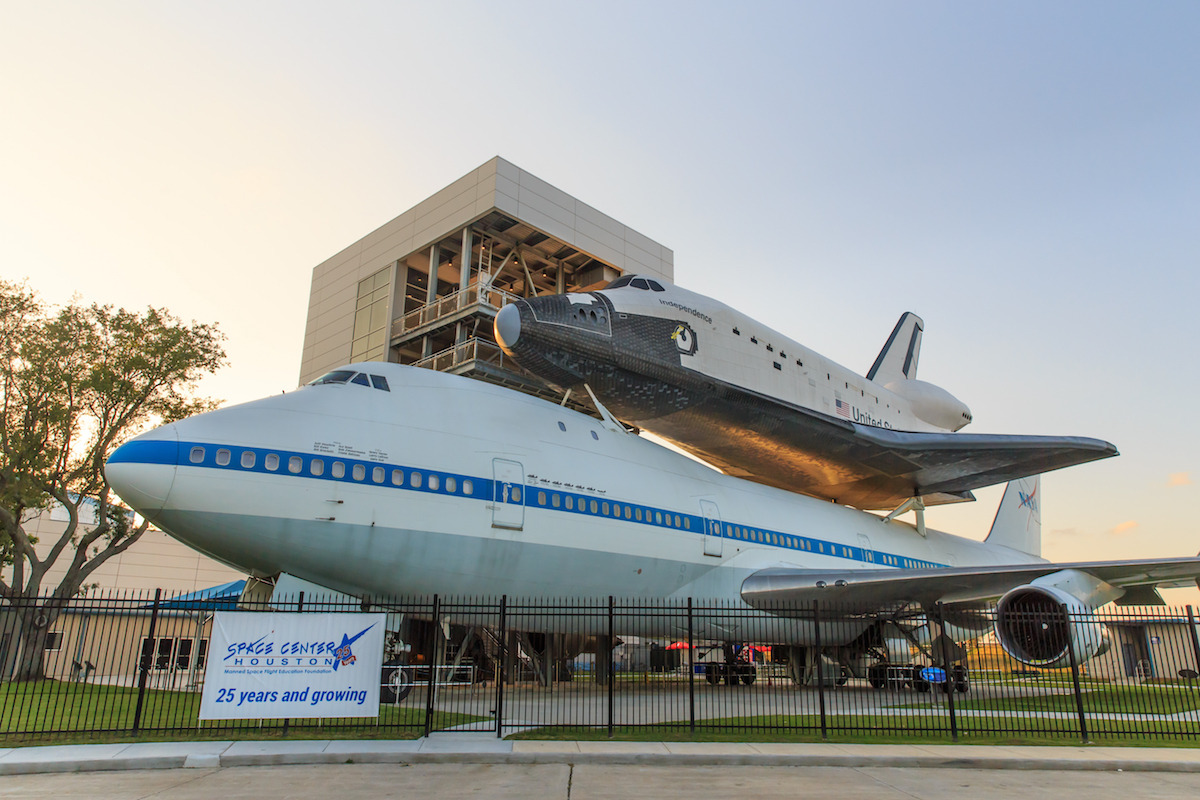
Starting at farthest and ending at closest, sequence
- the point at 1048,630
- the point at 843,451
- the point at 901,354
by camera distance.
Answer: the point at 901,354, the point at 843,451, the point at 1048,630

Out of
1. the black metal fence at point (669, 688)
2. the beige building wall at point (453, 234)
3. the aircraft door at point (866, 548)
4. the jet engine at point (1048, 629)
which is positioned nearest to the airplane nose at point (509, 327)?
the black metal fence at point (669, 688)

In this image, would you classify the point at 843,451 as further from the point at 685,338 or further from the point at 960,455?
the point at 685,338

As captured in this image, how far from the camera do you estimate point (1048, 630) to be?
42.3 feet

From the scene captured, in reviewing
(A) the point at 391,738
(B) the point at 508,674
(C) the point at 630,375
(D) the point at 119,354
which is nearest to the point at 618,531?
(C) the point at 630,375

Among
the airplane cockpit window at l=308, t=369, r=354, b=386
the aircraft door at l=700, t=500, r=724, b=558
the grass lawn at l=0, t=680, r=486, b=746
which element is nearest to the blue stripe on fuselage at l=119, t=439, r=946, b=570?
the aircraft door at l=700, t=500, r=724, b=558

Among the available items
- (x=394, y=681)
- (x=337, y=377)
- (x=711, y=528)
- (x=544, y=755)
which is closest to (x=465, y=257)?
(x=711, y=528)

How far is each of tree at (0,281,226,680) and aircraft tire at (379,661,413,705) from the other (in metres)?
14.3

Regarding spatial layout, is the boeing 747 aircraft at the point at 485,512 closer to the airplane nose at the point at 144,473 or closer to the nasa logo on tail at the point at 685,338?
the airplane nose at the point at 144,473

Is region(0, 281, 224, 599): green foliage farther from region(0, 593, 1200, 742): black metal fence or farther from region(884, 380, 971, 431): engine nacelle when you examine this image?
region(884, 380, 971, 431): engine nacelle

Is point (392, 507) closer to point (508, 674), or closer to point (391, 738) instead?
point (391, 738)

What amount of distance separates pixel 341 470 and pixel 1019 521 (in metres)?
30.9

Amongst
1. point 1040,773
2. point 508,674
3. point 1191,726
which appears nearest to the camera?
point 1040,773

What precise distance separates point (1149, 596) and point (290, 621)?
59.0ft

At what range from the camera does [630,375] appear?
1730 centimetres
